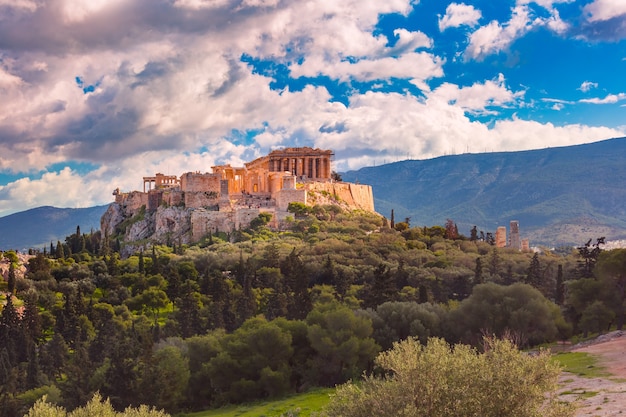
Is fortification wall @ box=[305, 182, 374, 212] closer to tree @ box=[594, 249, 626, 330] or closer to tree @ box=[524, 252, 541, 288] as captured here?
tree @ box=[524, 252, 541, 288]

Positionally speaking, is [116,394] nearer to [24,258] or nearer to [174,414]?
[174,414]

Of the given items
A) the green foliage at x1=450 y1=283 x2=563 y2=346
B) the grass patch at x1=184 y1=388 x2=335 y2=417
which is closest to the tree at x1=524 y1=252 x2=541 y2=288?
the green foliage at x1=450 y1=283 x2=563 y2=346

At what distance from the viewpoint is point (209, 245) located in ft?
319

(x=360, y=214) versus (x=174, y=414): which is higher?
(x=360, y=214)

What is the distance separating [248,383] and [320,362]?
5.28m

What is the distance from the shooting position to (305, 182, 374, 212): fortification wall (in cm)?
11746

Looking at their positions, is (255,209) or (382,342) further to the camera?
(255,209)

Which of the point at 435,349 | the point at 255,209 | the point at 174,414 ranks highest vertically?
the point at 255,209

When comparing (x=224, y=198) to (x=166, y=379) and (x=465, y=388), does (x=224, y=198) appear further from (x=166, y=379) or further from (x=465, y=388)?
(x=465, y=388)

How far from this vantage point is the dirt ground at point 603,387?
29344 millimetres

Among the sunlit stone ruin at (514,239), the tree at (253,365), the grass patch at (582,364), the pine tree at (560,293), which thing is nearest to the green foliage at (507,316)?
the grass patch at (582,364)

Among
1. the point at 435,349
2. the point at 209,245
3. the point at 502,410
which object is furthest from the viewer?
the point at 209,245

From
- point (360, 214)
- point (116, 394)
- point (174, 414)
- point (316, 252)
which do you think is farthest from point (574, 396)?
point (360, 214)

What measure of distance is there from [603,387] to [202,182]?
81.8 m
